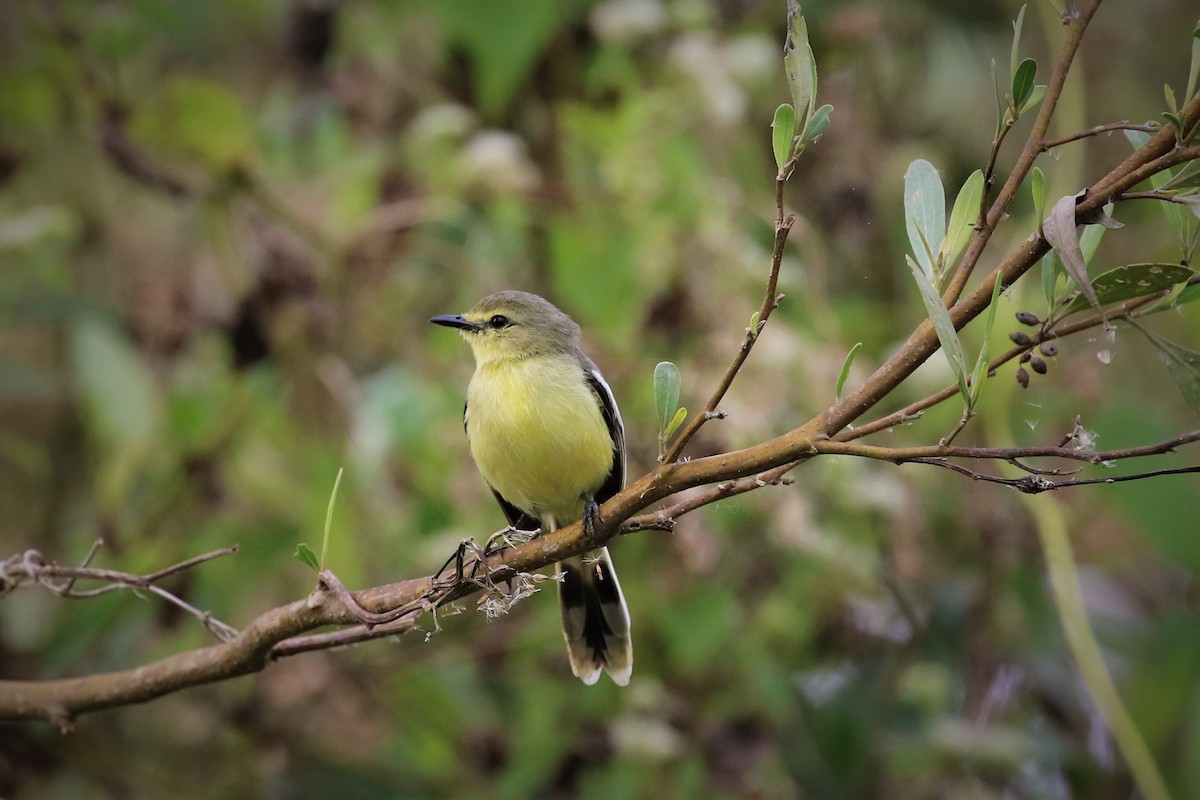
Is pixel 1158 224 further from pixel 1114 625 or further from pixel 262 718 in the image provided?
pixel 262 718

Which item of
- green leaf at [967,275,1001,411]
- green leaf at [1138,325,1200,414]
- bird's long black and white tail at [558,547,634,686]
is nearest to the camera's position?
green leaf at [967,275,1001,411]

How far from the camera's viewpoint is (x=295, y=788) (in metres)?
3.84

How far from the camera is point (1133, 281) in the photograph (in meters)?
1.48

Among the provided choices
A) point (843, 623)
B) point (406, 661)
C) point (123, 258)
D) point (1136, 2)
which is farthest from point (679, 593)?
point (1136, 2)

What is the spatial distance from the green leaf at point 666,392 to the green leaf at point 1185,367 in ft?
1.92

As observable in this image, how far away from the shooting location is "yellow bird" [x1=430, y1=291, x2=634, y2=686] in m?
2.80

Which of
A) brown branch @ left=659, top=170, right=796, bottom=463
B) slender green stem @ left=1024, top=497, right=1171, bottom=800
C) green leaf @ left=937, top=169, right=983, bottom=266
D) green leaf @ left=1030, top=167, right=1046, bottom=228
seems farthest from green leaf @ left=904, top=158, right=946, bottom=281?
slender green stem @ left=1024, top=497, right=1171, bottom=800

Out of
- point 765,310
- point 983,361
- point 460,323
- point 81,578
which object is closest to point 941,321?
point 983,361

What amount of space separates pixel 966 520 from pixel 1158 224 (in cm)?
145

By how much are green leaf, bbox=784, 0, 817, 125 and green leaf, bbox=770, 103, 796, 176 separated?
2 centimetres

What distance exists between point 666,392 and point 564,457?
118 centimetres

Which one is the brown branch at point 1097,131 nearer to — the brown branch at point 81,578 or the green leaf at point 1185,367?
the green leaf at point 1185,367

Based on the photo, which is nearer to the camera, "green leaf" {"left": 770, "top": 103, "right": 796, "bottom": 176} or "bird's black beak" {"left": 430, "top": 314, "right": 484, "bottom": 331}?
"green leaf" {"left": 770, "top": 103, "right": 796, "bottom": 176}

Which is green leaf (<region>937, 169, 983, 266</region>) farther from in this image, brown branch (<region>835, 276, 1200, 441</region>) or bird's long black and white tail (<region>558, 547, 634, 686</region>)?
bird's long black and white tail (<region>558, 547, 634, 686</region>)
